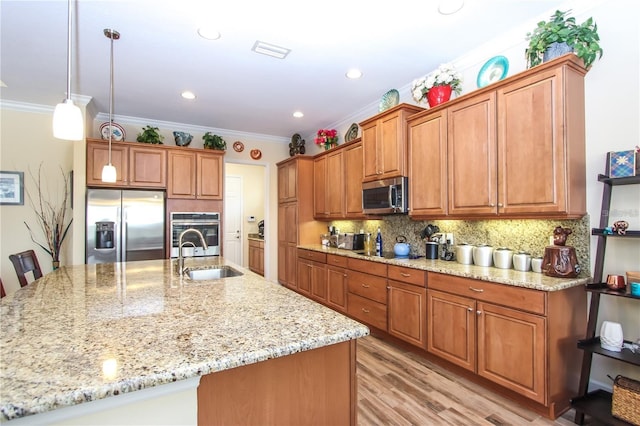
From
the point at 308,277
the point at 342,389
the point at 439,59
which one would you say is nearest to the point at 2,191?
the point at 308,277

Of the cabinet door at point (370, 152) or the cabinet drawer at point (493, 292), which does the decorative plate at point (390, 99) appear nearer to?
the cabinet door at point (370, 152)

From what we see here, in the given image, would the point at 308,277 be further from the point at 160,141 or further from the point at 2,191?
the point at 2,191

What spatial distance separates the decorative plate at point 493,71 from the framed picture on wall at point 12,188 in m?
5.41

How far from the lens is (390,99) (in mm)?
3588

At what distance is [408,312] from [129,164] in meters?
4.05

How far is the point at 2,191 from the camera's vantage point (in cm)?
401

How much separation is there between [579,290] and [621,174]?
0.81 m

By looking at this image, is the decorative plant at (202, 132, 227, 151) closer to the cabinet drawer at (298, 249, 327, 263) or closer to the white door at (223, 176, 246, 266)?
the cabinet drawer at (298, 249, 327, 263)

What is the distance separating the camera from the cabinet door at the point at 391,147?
10.8ft

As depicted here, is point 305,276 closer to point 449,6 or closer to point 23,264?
point 23,264

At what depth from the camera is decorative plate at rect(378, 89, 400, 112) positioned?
11.6 ft

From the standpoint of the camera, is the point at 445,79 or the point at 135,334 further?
the point at 445,79

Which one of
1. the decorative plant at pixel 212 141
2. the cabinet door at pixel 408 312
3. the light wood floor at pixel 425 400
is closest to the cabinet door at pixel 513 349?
the light wood floor at pixel 425 400

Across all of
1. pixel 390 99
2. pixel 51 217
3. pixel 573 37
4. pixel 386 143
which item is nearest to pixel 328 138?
pixel 390 99
